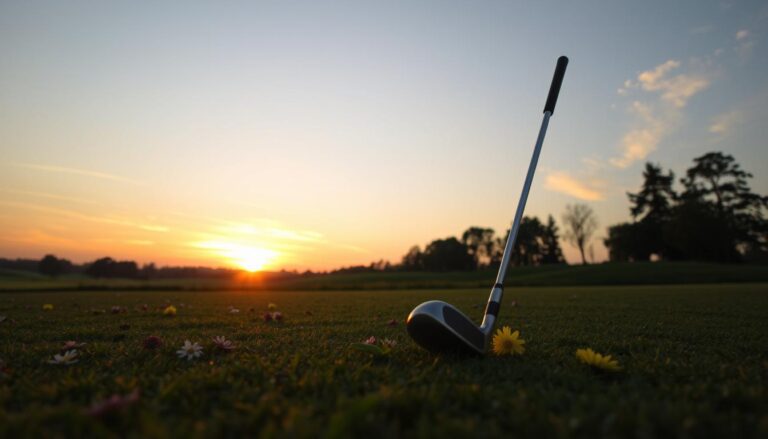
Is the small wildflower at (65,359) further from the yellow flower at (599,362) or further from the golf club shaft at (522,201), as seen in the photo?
the yellow flower at (599,362)

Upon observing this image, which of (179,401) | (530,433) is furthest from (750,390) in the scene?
(179,401)

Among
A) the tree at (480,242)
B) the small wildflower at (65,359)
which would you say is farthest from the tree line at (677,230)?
the small wildflower at (65,359)

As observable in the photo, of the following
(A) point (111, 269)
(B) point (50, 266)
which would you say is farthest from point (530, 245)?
(B) point (50, 266)

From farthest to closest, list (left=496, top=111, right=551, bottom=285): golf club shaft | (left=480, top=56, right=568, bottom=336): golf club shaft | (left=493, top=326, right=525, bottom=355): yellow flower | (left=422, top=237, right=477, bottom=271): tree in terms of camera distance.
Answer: (left=422, top=237, right=477, bottom=271): tree < (left=496, top=111, right=551, bottom=285): golf club shaft < (left=480, top=56, right=568, bottom=336): golf club shaft < (left=493, top=326, right=525, bottom=355): yellow flower

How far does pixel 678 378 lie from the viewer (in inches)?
75.3

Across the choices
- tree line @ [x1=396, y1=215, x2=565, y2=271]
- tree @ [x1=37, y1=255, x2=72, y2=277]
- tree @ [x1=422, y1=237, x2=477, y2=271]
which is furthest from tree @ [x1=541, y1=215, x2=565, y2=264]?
tree @ [x1=37, y1=255, x2=72, y2=277]

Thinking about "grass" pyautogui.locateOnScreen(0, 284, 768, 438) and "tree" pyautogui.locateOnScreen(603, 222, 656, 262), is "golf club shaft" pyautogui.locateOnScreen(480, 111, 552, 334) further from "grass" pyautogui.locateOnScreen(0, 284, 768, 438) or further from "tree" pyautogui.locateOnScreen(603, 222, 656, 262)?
"tree" pyautogui.locateOnScreen(603, 222, 656, 262)

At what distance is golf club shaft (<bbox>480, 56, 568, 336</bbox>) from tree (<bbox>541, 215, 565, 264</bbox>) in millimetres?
101988

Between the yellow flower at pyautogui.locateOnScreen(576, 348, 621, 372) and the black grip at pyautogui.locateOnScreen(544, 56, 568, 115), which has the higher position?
the black grip at pyautogui.locateOnScreen(544, 56, 568, 115)

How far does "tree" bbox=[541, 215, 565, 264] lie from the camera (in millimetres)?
97363

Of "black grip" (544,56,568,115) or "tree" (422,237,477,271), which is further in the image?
"tree" (422,237,477,271)

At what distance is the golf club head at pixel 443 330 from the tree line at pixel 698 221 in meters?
67.2

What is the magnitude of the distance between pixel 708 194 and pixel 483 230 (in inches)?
2287

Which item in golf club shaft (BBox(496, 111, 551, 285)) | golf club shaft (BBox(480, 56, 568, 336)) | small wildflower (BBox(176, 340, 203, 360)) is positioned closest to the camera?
small wildflower (BBox(176, 340, 203, 360))
